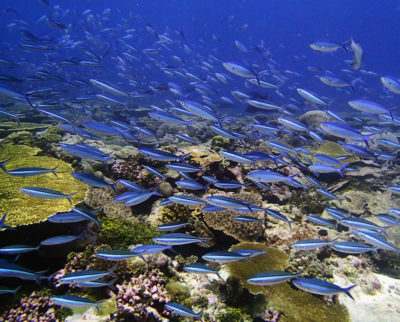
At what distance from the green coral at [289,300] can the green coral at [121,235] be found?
188 centimetres

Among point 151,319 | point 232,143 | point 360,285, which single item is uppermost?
point 232,143

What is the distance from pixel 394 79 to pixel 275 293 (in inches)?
272

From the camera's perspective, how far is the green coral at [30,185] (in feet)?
12.7

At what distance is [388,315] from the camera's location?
4.46 metres

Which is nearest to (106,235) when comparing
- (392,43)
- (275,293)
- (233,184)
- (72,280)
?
(72,280)

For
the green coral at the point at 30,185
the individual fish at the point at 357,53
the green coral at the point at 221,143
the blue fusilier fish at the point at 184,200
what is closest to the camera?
the green coral at the point at 30,185

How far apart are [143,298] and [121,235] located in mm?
1498

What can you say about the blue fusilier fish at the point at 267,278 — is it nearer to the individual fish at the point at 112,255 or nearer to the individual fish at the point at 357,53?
the individual fish at the point at 112,255

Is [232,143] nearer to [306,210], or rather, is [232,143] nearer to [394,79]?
[306,210]

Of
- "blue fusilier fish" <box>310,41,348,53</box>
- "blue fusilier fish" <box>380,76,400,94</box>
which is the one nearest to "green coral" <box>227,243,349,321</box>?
"blue fusilier fish" <box>380,76,400,94</box>

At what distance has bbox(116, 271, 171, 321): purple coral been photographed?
3412 millimetres

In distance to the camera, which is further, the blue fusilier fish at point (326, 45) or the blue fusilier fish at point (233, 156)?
the blue fusilier fish at point (326, 45)

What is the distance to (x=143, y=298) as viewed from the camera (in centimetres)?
362

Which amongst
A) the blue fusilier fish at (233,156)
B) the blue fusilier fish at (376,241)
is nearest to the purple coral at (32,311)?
the blue fusilier fish at (233,156)
